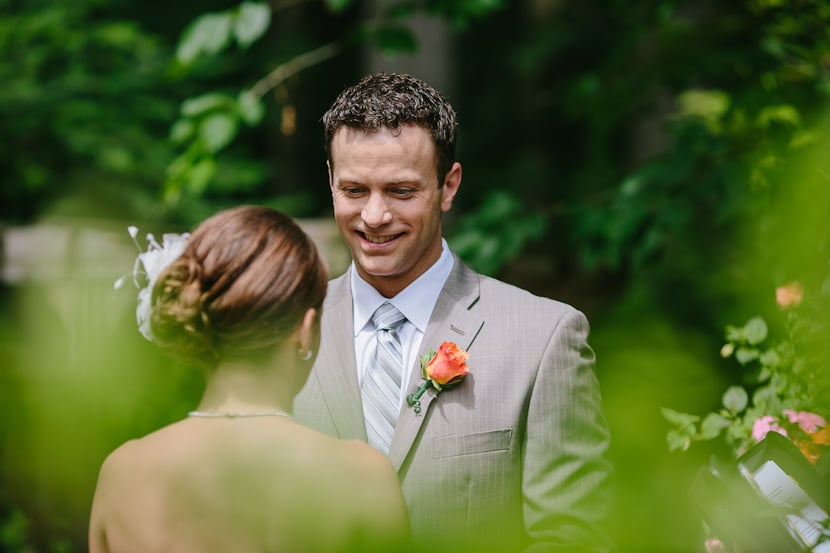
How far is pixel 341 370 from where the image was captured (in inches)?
85.7

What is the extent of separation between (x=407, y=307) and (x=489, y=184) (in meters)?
7.71

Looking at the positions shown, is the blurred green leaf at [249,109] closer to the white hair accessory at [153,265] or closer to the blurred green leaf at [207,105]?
the blurred green leaf at [207,105]

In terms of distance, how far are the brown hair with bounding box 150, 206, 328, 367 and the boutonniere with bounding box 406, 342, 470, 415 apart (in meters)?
0.43

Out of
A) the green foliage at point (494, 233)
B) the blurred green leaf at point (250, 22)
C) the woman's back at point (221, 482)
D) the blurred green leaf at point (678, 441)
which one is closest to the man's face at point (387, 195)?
the woman's back at point (221, 482)

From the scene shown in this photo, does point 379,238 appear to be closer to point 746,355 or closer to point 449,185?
point 449,185

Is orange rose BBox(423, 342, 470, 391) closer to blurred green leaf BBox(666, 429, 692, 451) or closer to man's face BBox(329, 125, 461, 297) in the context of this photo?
man's face BBox(329, 125, 461, 297)

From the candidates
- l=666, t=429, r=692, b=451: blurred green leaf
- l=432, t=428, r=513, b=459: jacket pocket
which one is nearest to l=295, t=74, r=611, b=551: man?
l=432, t=428, r=513, b=459: jacket pocket

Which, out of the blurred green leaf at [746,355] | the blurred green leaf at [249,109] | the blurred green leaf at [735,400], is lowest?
the blurred green leaf at [735,400]

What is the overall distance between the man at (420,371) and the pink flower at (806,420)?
16.8 inches

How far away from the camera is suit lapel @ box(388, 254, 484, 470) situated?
2.06m

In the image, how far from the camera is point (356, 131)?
2053mm

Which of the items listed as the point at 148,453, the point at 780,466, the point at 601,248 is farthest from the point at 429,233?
the point at 601,248

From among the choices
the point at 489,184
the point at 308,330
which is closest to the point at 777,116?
the point at 308,330

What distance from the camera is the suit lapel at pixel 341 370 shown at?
212cm
